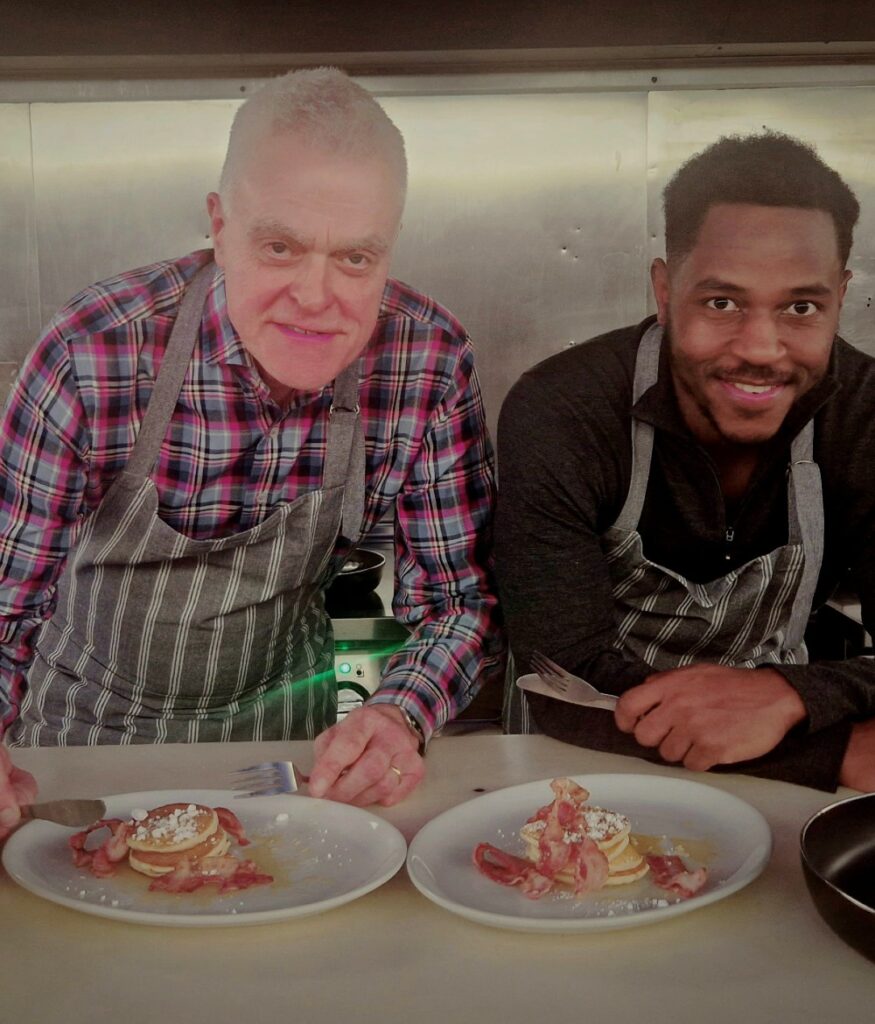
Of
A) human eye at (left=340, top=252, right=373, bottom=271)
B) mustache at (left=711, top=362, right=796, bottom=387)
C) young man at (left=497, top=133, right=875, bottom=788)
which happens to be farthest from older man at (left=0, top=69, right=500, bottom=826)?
mustache at (left=711, top=362, right=796, bottom=387)

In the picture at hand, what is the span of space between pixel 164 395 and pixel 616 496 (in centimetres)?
59

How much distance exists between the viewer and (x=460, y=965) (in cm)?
79

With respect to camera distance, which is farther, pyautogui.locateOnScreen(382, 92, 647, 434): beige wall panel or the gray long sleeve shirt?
pyautogui.locateOnScreen(382, 92, 647, 434): beige wall panel

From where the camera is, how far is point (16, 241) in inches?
73.0

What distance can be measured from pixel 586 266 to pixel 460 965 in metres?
1.34

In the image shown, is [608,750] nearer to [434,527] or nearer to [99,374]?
[434,527]

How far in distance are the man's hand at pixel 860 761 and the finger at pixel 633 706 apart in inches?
7.8

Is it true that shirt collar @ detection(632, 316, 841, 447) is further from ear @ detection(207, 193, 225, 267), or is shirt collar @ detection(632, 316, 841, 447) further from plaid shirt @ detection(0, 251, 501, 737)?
ear @ detection(207, 193, 225, 267)

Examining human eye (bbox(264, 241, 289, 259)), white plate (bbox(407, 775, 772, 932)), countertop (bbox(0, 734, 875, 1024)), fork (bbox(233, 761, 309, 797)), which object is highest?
human eye (bbox(264, 241, 289, 259))

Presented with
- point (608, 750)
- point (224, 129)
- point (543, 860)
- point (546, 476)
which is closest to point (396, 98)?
point (224, 129)

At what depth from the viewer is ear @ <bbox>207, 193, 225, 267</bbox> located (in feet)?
4.72

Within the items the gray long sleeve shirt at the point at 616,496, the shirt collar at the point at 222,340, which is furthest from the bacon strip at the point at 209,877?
the shirt collar at the point at 222,340

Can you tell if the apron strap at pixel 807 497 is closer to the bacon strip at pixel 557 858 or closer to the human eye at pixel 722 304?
the human eye at pixel 722 304

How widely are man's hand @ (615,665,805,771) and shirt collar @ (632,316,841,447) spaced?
1.14 feet
